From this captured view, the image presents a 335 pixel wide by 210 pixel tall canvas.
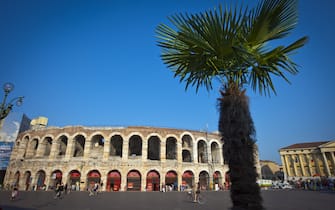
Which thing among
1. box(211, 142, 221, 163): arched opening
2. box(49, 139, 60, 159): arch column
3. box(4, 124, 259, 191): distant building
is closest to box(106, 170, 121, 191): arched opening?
box(4, 124, 259, 191): distant building

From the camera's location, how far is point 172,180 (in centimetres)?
2655

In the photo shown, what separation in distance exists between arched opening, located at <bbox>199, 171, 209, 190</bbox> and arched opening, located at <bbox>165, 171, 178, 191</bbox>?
464 centimetres

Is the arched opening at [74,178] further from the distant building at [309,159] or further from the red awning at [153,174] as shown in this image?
the distant building at [309,159]

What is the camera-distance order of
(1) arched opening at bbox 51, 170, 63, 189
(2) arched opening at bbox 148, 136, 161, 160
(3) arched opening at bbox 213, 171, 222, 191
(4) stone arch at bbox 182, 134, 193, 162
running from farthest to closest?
(2) arched opening at bbox 148, 136, 161, 160 < (4) stone arch at bbox 182, 134, 193, 162 < (3) arched opening at bbox 213, 171, 222, 191 < (1) arched opening at bbox 51, 170, 63, 189

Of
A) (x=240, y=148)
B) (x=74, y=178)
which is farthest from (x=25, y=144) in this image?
(x=240, y=148)

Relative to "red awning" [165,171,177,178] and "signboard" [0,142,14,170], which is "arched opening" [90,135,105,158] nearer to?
"red awning" [165,171,177,178]

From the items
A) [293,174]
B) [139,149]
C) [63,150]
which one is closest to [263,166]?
[293,174]

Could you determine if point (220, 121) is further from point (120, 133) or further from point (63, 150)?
point (63, 150)

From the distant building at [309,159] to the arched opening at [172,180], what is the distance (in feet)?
135

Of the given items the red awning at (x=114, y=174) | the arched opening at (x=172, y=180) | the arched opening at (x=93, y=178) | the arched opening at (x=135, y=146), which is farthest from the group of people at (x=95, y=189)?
the arched opening at (x=172, y=180)

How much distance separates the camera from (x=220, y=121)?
10.6 feet

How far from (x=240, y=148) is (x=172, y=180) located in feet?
84.3

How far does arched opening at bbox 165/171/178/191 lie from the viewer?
26195 millimetres

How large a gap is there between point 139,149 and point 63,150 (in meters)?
11.8
